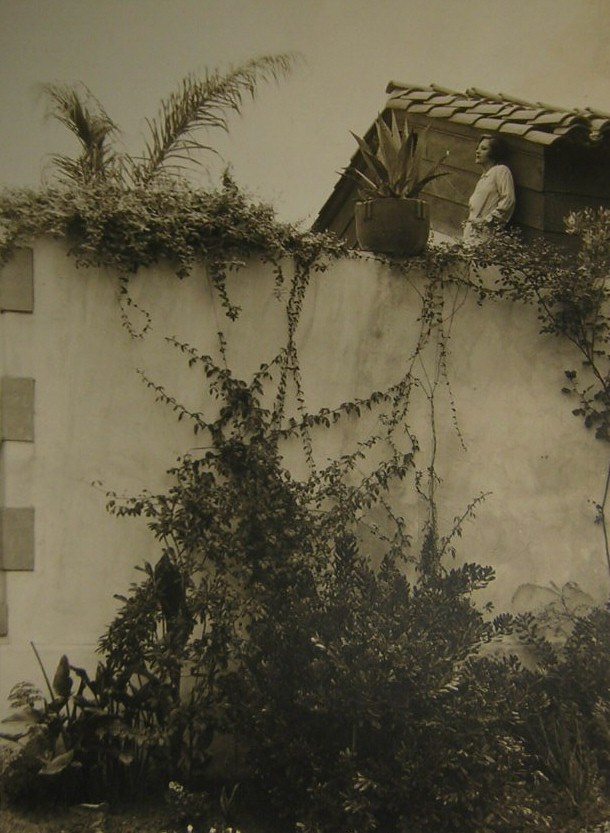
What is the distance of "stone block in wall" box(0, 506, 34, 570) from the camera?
18.1 ft

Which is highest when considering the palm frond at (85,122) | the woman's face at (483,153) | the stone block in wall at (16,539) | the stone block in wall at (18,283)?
the palm frond at (85,122)

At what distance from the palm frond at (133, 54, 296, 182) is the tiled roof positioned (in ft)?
4.55

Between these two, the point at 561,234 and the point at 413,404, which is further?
the point at 561,234

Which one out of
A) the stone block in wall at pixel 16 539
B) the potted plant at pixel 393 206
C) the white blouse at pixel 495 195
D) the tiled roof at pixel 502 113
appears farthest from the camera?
the white blouse at pixel 495 195

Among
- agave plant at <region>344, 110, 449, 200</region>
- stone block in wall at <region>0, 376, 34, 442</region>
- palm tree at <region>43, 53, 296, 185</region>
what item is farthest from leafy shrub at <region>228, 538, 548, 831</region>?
palm tree at <region>43, 53, 296, 185</region>

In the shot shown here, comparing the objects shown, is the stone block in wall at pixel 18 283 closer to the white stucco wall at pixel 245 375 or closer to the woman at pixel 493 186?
the white stucco wall at pixel 245 375

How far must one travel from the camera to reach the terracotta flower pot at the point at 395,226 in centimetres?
637

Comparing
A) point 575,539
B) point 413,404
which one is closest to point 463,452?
point 413,404

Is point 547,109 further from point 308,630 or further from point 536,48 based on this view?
point 308,630

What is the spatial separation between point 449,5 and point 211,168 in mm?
2755

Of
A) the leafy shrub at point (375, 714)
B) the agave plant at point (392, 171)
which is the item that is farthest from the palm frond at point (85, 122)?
the leafy shrub at point (375, 714)

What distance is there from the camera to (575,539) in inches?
263

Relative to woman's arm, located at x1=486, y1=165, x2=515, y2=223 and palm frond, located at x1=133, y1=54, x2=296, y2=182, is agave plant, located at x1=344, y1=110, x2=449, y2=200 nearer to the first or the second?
woman's arm, located at x1=486, y1=165, x2=515, y2=223

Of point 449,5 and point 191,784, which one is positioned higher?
point 449,5
